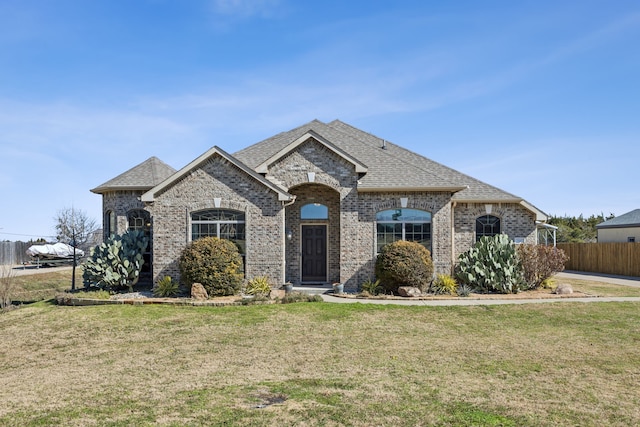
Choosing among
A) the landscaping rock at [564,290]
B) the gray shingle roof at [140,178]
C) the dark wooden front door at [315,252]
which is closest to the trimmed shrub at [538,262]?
the landscaping rock at [564,290]

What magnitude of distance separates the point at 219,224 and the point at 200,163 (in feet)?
7.61

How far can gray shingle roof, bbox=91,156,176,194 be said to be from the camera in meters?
18.4

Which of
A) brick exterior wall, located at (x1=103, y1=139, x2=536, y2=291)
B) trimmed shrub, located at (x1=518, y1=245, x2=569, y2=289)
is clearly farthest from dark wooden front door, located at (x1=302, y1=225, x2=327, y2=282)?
trimmed shrub, located at (x1=518, y1=245, x2=569, y2=289)

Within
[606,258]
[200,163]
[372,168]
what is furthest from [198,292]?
[606,258]

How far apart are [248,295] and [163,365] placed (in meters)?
6.99

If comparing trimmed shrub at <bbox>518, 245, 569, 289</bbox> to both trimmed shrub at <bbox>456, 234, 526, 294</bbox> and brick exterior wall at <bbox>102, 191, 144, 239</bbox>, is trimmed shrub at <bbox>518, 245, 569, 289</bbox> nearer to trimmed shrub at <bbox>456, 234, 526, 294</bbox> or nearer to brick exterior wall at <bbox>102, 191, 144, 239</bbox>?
trimmed shrub at <bbox>456, 234, 526, 294</bbox>

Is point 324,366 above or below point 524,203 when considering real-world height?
below

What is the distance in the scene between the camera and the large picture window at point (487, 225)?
1980 cm

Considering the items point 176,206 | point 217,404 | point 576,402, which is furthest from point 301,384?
point 176,206

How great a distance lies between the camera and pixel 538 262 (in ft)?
56.5

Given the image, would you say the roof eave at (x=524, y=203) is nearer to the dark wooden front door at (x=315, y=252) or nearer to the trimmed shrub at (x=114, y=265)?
the dark wooden front door at (x=315, y=252)

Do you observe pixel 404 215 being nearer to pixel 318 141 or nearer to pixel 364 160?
pixel 364 160

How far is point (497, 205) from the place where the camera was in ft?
64.7

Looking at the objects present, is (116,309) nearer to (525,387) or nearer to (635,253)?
(525,387)
